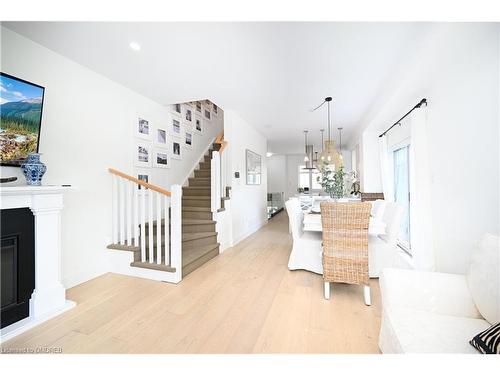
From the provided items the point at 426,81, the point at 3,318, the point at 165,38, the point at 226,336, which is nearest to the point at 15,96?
the point at 165,38

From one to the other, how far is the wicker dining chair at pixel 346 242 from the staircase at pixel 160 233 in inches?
65.0

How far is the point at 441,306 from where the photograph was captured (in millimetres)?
1249

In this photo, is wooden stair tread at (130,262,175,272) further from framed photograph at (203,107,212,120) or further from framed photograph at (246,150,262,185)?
framed photograph at (203,107,212,120)

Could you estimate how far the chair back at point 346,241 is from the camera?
6.94ft

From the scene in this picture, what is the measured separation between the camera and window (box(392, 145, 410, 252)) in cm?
369

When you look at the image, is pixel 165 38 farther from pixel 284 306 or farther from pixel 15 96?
pixel 284 306

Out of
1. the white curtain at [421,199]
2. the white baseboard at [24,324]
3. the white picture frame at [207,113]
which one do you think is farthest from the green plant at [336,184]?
the white baseboard at [24,324]

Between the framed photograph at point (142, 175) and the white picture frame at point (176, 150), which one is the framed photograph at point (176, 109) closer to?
the white picture frame at point (176, 150)

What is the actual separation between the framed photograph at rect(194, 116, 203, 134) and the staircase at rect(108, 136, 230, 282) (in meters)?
1.82

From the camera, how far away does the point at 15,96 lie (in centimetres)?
188

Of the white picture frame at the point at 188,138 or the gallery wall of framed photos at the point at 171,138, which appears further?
the white picture frame at the point at 188,138

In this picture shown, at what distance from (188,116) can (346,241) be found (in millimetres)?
4021

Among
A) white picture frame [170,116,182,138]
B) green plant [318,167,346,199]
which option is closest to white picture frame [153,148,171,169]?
white picture frame [170,116,182,138]
